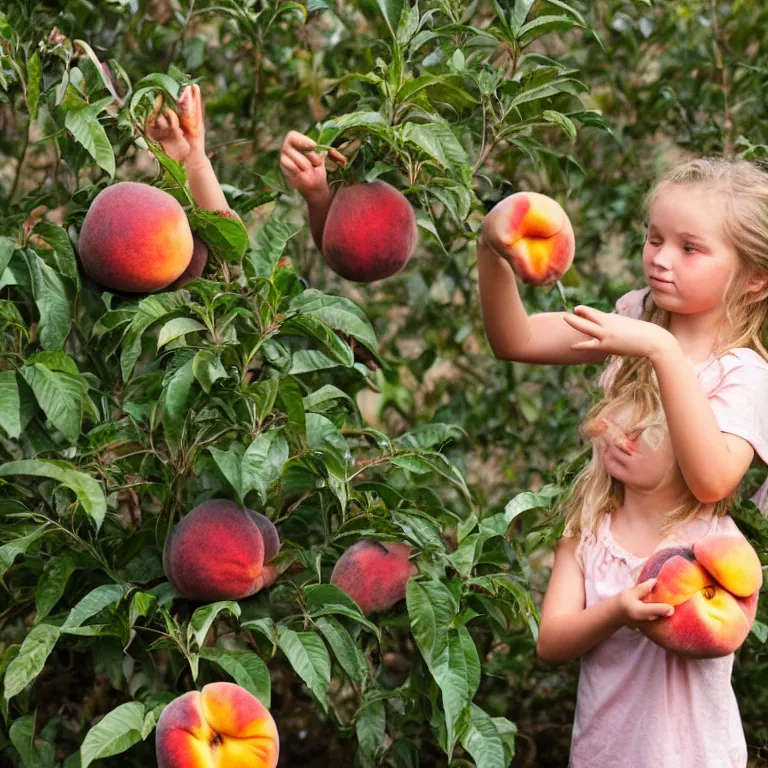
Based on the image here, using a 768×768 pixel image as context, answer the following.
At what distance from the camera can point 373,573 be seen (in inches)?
64.6

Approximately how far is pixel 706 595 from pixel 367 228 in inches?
28.4

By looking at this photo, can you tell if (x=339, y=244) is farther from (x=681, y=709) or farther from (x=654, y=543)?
(x=681, y=709)

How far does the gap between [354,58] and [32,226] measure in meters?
1.17

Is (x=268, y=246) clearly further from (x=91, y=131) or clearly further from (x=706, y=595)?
(x=706, y=595)

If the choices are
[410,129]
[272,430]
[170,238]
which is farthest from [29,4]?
[272,430]

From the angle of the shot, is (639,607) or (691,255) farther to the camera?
(691,255)

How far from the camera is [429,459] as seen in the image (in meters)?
1.75

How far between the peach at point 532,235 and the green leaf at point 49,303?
61cm

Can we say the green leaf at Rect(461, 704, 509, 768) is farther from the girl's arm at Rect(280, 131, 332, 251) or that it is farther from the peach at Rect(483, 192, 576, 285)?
the girl's arm at Rect(280, 131, 332, 251)

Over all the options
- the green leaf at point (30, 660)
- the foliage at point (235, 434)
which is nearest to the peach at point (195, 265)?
the foliage at point (235, 434)

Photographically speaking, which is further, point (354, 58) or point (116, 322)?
point (354, 58)

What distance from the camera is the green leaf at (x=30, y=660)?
1.42 metres

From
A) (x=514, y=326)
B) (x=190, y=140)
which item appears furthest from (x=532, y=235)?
(x=190, y=140)

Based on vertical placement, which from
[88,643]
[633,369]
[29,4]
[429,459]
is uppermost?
[29,4]
